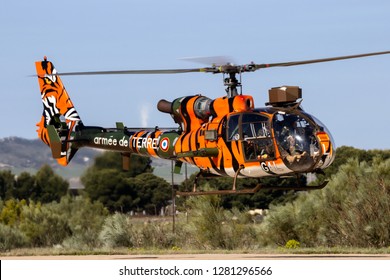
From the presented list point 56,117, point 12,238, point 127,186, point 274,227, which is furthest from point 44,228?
point 127,186

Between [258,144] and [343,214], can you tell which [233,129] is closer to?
[258,144]

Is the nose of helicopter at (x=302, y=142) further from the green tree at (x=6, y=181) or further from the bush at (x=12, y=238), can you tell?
the green tree at (x=6, y=181)

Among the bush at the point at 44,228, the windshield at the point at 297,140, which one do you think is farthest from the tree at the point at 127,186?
the windshield at the point at 297,140

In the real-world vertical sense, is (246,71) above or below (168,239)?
above

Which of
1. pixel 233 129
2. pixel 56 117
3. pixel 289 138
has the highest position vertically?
pixel 56 117

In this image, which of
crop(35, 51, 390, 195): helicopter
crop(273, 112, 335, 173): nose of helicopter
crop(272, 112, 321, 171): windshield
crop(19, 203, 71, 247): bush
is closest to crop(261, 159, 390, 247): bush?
crop(35, 51, 390, 195): helicopter

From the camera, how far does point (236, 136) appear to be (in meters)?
26.9

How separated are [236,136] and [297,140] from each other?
1.91 meters

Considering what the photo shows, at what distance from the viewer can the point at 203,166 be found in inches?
1114

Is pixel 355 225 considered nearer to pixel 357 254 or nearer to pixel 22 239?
pixel 357 254

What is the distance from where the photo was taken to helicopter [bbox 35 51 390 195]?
25844 mm

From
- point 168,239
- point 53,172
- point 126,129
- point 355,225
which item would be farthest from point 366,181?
point 53,172

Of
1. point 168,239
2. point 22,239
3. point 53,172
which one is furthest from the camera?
point 53,172

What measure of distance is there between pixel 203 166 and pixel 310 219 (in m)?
15.3
